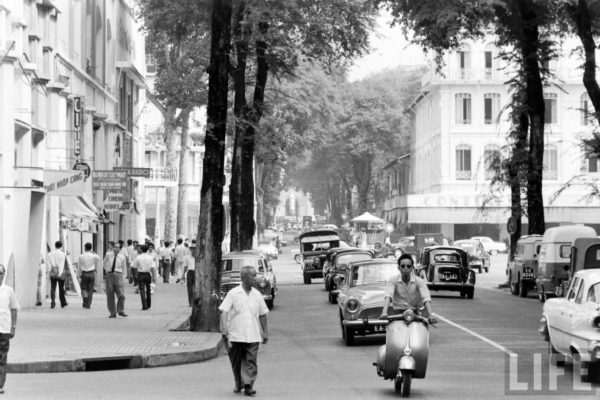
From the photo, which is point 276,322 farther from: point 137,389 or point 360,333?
point 137,389

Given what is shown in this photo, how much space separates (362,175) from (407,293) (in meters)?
105

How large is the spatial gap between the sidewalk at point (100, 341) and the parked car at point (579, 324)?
20.9 ft

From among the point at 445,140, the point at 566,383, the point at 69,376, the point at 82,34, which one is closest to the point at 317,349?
the point at 69,376

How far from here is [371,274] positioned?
26.6 m

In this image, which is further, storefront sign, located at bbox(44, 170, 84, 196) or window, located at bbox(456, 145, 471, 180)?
window, located at bbox(456, 145, 471, 180)

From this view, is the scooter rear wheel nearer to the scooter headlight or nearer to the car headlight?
the scooter headlight

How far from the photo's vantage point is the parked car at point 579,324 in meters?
17.8

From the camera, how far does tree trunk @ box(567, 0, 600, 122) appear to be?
136ft

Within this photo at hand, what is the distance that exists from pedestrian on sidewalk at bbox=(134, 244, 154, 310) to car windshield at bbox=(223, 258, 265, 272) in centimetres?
231

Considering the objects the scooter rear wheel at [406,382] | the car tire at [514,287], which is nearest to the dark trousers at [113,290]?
the scooter rear wheel at [406,382]

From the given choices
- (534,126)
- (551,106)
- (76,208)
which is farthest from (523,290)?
(551,106)

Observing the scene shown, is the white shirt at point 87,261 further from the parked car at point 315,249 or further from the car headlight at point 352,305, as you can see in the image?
the parked car at point 315,249

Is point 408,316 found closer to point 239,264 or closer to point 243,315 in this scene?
point 243,315

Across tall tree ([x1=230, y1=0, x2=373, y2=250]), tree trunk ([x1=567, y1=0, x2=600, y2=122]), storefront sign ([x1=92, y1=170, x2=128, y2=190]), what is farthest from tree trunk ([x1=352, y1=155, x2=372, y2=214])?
storefront sign ([x1=92, y1=170, x2=128, y2=190])
